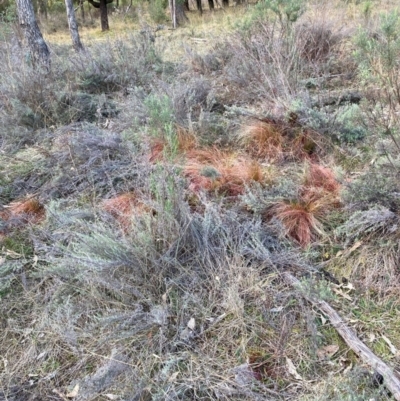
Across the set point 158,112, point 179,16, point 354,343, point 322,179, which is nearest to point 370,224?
point 322,179

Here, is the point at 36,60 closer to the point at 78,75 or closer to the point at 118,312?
the point at 78,75

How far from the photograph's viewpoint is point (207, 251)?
2.21 metres

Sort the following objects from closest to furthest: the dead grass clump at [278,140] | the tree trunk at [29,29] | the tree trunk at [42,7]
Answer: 1. the dead grass clump at [278,140]
2. the tree trunk at [29,29]
3. the tree trunk at [42,7]

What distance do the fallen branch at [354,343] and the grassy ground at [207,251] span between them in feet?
0.13

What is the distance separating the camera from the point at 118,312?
2004 millimetres

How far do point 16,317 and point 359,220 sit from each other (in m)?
2.02

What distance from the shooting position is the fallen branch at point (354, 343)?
1622 millimetres

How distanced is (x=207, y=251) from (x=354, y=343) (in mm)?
875

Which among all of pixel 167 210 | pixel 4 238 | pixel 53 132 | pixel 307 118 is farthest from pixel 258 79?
pixel 4 238

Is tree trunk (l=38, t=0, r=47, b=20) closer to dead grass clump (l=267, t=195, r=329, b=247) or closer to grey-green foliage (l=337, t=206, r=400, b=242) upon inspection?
dead grass clump (l=267, t=195, r=329, b=247)

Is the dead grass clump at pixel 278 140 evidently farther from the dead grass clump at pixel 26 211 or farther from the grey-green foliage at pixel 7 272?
the grey-green foliage at pixel 7 272

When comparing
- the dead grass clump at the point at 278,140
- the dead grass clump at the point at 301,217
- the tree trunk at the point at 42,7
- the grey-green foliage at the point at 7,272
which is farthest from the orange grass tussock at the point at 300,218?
the tree trunk at the point at 42,7

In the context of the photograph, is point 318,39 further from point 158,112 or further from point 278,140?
point 158,112

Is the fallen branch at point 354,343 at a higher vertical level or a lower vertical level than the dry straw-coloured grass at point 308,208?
lower
